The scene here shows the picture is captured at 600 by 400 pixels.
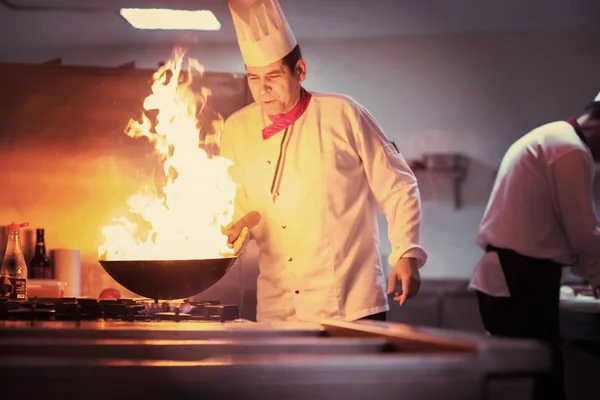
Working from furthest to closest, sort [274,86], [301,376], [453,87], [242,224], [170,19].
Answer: [453,87] → [170,19] → [274,86] → [242,224] → [301,376]

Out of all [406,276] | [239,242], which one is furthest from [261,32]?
[406,276]

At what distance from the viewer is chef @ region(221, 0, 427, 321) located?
2.33 meters

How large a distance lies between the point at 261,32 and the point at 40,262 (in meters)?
1.41

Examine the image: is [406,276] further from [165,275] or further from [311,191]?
[165,275]

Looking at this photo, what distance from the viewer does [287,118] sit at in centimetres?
247

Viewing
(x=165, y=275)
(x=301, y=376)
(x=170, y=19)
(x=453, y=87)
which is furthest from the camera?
(x=453, y=87)

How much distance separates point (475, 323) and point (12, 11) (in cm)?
349

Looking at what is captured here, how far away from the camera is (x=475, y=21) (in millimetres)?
5234

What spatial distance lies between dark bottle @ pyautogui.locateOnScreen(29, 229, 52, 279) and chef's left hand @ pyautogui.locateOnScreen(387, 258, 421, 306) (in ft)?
5.34

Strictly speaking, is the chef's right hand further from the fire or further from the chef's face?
the chef's face

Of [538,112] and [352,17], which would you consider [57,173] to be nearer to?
[352,17]

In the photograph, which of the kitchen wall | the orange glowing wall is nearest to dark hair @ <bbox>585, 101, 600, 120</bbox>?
the orange glowing wall

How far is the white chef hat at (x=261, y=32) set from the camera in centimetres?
244

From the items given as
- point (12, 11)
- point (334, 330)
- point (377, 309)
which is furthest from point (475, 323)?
point (334, 330)
